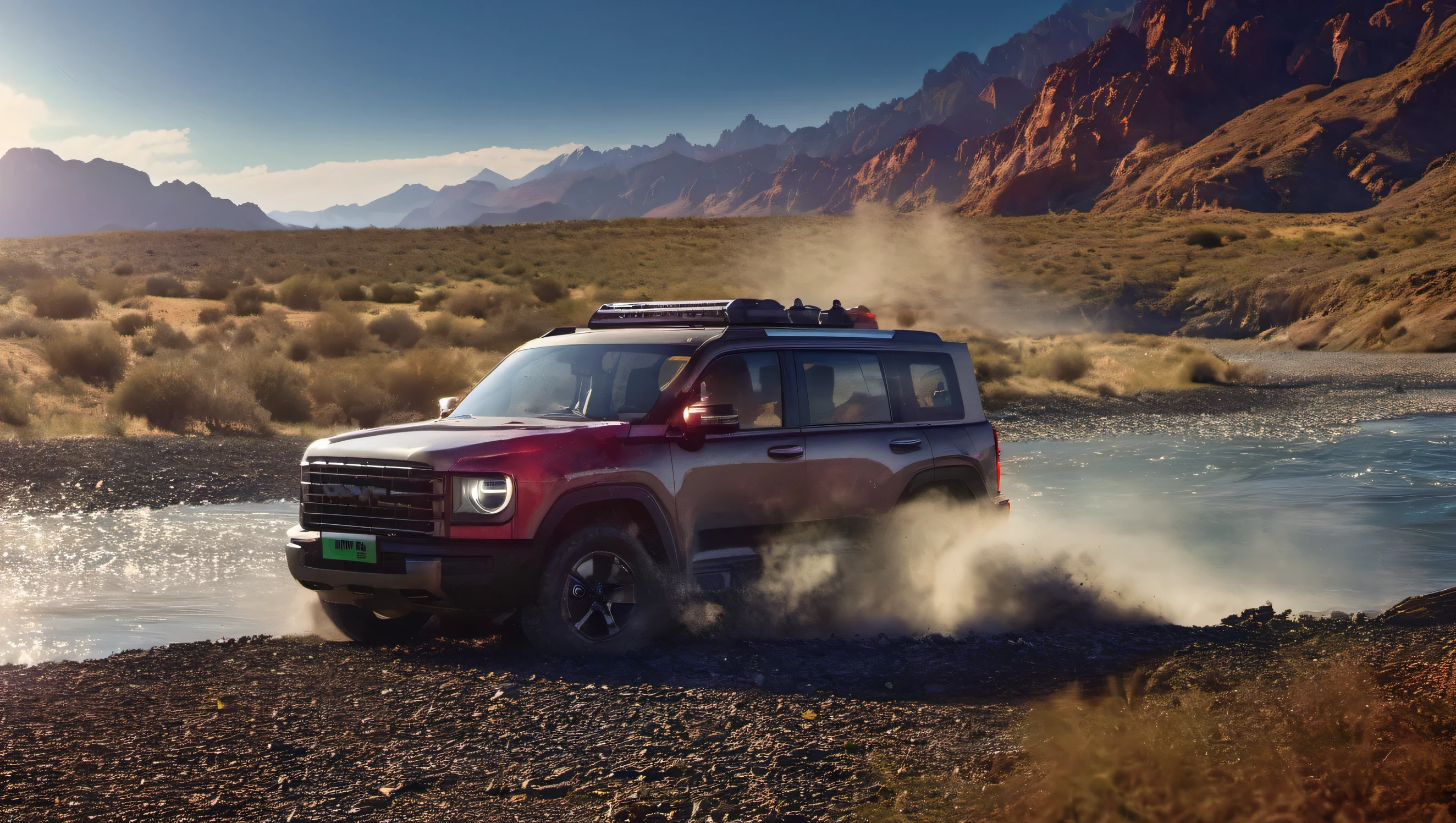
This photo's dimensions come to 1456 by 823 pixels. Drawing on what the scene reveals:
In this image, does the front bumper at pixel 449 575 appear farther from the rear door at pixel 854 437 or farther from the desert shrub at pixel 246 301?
the desert shrub at pixel 246 301

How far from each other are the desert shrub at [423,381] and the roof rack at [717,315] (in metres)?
13.7

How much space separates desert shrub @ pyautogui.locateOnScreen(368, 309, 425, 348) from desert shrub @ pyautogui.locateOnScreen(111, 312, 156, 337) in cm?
578

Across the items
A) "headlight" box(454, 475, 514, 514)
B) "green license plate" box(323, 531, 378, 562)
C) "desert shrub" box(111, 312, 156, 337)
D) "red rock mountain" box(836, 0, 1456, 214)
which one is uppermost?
"red rock mountain" box(836, 0, 1456, 214)

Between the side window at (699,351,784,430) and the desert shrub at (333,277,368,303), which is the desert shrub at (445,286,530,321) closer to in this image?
the desert shrub at (333,277,368,303)

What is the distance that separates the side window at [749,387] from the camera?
6.68 metres

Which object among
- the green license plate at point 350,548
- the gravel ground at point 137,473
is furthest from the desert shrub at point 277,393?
the green license plate at point 350,548

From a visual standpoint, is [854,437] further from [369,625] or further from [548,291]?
[548,291]

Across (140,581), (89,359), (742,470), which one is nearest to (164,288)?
(89,359)

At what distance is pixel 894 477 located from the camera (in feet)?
23.8

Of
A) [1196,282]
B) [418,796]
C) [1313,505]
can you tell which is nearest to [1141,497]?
[1313,505]

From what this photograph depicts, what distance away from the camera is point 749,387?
6.82m

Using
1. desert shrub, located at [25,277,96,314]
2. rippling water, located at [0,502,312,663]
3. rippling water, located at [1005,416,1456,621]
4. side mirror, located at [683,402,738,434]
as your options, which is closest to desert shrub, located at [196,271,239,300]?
desert shrub, located at [25,277,96,314]

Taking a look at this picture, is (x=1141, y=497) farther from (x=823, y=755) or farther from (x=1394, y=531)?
(x=823, y=755)

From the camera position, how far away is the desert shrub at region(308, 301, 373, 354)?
2661cm
